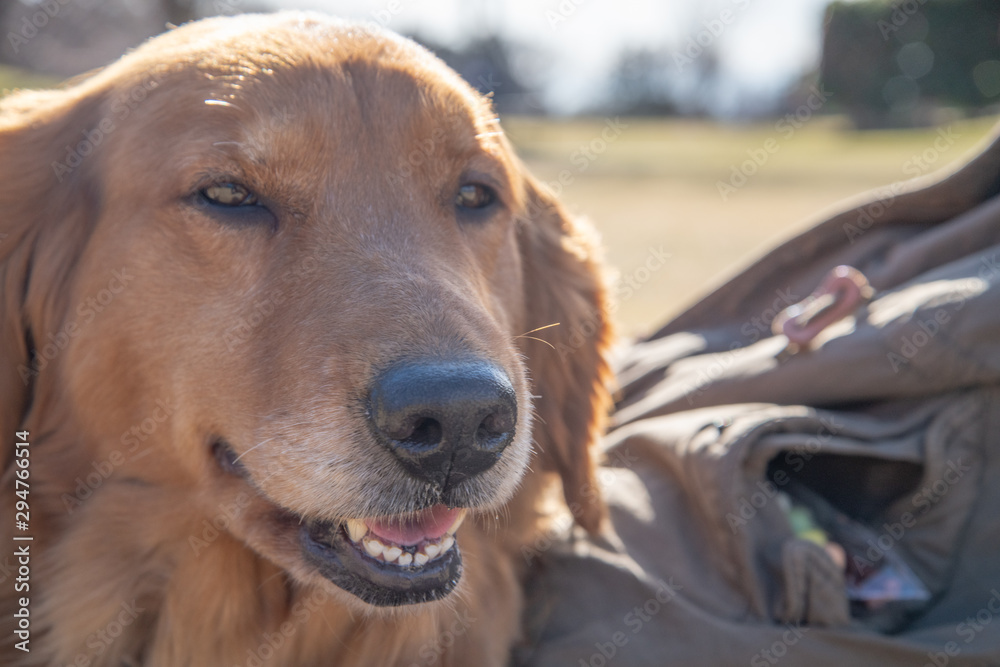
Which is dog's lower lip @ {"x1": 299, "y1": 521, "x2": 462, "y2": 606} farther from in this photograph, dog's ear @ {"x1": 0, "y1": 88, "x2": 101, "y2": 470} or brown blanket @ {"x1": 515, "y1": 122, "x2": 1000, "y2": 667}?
dog's ear @ {"x1": 0, "y1": 88, "x2": 101, "y2": 470}

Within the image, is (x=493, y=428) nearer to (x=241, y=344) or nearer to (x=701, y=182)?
(x=241, y=344)

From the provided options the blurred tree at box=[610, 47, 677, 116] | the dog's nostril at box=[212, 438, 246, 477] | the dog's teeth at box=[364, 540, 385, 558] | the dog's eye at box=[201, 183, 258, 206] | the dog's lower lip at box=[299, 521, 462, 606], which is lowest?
the blurred tree at box=[610, 47, 677, 116]

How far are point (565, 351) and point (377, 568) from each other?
1.37 meters

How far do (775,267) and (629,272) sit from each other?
4687mm

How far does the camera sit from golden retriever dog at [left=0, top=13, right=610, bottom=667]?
7.05ft

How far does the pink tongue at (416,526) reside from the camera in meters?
2.18

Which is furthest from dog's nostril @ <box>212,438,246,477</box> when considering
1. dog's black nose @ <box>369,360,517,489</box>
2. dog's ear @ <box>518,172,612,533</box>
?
dog's ear @ <box>518,172,612,533</box>

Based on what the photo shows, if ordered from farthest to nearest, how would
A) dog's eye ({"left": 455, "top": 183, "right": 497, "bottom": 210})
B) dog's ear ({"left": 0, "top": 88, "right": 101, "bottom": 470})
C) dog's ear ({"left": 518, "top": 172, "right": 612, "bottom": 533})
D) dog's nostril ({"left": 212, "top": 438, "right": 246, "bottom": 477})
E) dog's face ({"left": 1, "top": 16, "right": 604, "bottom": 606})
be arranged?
dog's ear ({"left": 518, "top": 172, "right": 612, "bottom": 533}) → dog's eye ({"left": 455, "top": 183, "right": 497, "bottom": 210}) → dog's ear ({"left": 0, "top": 88, "right": 101, "bottom": 470}) → dog's nostril ({"left": 212, "top": 438, "right": 246, "bottom": 477}) → dog's face ({"left": 1, "top": 16, "right": 604, "bottom": 606})

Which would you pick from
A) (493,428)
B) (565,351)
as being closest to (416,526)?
(493,428)

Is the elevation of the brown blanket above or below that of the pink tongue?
below

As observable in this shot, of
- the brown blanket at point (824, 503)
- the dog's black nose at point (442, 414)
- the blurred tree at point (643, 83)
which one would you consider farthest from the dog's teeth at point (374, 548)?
the blurred tree at point (643, 83)

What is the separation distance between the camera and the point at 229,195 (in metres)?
2.38

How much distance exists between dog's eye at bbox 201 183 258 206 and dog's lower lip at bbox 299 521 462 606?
0.94 m

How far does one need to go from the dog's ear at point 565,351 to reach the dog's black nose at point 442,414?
3.78 ft
